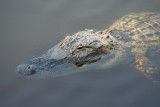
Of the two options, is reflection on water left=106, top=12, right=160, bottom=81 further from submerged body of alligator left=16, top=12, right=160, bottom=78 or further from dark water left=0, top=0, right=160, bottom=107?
dark water left=0, top=0, right=160, bottom=107

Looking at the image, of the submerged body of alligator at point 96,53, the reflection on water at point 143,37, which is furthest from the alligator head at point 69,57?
the reflection on water at point 143,37

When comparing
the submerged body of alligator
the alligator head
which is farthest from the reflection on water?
the alligator head

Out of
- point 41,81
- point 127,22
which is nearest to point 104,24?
point 127,22

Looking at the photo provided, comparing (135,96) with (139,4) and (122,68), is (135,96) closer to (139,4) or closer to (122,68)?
(122,68)

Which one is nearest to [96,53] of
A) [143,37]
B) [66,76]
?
[66,76]

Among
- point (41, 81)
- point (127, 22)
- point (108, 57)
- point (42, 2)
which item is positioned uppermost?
point (42, 2)

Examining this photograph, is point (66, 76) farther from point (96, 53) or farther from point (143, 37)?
point (143, 37)

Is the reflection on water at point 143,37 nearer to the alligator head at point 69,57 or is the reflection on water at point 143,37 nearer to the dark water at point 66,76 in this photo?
the dark water at point 66,76
